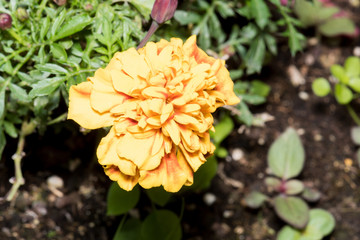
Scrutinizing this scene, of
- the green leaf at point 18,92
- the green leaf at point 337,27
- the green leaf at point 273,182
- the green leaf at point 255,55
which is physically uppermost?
the green leaf at point 18,92

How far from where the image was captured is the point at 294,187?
4.77ft

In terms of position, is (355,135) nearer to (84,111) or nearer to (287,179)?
(287,179)

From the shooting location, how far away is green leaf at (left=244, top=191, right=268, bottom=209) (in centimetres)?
143

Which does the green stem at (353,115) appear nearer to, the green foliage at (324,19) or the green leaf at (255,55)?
the green foliage at (324,19)

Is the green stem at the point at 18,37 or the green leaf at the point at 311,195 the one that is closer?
the green stem at the point at 18,37

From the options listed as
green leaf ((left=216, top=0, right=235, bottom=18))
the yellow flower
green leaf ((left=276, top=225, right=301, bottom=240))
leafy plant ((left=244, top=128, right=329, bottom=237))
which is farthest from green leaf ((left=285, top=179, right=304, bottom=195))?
the yellow flower

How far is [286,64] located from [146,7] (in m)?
0.81

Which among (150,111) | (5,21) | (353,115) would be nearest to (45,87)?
(5,21)

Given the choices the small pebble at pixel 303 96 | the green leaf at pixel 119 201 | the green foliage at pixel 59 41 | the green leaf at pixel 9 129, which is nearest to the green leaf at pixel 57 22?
the green foliage at pixel 59 41

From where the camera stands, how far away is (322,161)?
5.16 feet

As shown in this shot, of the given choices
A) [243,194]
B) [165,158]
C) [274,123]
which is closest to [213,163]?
[243,194]

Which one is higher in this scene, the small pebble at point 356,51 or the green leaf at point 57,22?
the green leaf at point 57,22

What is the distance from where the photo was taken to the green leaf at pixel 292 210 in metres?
1.37

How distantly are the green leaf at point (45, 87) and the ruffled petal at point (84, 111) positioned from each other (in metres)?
0.10
